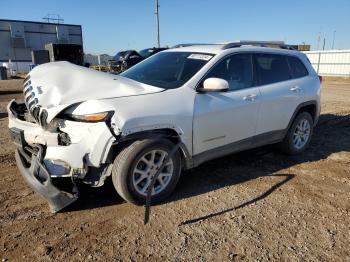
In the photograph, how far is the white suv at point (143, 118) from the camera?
10.9 ft

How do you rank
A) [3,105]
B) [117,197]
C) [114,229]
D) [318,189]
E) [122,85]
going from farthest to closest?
[3,105], [318,189], [117,197], [122,85], [114,229]

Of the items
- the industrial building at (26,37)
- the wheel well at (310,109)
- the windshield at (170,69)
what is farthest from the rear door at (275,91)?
the industrial building at (26,37)

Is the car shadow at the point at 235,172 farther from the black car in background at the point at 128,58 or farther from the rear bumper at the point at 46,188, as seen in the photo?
the black car in background at the point at 128,58

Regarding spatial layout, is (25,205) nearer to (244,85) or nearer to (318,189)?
(244,85)

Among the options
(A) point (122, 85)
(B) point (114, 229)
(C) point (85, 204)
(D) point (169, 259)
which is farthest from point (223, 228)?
(A) point (122, 85)

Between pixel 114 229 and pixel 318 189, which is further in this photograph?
pixel 318 189

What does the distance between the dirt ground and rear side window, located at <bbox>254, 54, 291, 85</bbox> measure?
134 cm

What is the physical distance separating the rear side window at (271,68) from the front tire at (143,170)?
6.18 ft

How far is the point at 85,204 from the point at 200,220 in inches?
51.8

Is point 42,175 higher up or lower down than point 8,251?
higher up

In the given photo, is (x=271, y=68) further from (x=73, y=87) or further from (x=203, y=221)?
(x=73, y=87)

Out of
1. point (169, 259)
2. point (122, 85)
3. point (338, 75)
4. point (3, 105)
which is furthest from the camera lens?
point (338, 75)

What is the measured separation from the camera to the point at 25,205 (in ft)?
12.3

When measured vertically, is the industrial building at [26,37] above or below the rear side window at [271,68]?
above
